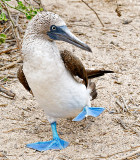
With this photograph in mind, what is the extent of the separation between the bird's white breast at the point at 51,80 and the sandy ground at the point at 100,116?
385mm

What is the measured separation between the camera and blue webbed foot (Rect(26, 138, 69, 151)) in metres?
3.29

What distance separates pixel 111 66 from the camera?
4.96 meters

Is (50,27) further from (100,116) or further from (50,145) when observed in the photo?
(100,116)

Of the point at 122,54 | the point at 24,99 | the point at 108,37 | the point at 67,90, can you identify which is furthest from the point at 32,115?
the point at 108,37

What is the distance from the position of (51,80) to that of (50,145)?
72cm

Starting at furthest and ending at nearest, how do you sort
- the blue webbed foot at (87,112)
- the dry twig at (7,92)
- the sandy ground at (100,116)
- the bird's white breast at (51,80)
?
the dry twig at (7,92)
the blue webbed foot at (87,112)
the sandy ground at (100,116)
the bird's white breast at (51,80)

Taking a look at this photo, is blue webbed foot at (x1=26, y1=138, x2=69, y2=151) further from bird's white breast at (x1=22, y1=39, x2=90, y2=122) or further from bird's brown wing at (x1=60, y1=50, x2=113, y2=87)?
bird's brown wing at (x1=60, y1=50, x2=113, y2=87)

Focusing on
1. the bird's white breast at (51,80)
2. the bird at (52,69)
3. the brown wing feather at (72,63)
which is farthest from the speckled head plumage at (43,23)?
the brown wing feather at (72,63)

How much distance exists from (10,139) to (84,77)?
38.8 inches

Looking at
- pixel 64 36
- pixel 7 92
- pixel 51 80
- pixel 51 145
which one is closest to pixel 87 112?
pixel 51 145

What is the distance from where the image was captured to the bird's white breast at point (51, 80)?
2.94 metres

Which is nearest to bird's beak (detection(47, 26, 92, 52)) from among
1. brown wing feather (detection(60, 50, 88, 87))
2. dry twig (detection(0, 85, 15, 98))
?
brown wing feather (detection(60, 50, 88, 87))

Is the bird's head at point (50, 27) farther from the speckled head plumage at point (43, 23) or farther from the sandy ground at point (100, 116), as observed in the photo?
the sandy ground at point (100, 116)

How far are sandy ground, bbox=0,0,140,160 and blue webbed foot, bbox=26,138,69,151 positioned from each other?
0.14 feet
